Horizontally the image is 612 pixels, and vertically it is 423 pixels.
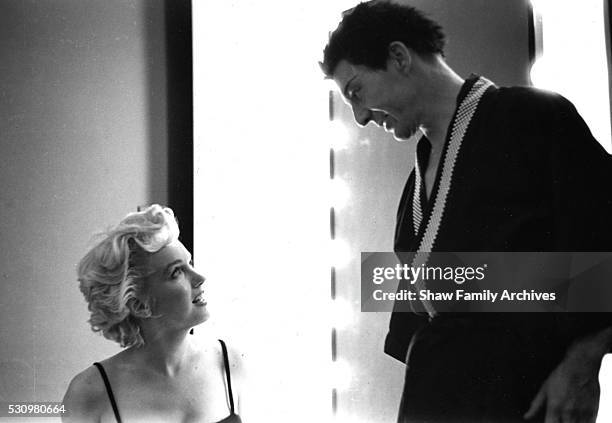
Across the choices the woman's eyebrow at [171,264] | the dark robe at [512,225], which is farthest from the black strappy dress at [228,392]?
the dark robe at [512,225]

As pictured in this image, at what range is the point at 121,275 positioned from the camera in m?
1.01

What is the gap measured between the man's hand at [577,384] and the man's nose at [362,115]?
409 millimetres

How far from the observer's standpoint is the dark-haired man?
1.02 meters

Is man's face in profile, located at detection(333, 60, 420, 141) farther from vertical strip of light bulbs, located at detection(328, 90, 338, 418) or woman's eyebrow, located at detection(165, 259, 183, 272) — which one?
woman's eyebrow, located at detection(165, 259, 183, 272)

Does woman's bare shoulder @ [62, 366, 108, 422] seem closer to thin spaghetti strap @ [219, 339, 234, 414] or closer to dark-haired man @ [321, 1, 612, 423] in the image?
thin spaghetti strap @ [219, 339, 234, 414]

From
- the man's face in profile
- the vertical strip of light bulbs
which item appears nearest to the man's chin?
the man's face in profile

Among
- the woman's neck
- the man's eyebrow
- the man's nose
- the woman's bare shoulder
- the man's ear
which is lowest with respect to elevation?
the woman's bare shoulder

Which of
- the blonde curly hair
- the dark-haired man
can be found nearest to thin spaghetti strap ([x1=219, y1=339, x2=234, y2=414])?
the blonde curly hair

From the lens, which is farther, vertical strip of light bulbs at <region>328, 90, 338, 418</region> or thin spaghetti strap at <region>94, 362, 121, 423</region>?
vertical strip of light bulbs at <region>328, 90, 338, 418</region>

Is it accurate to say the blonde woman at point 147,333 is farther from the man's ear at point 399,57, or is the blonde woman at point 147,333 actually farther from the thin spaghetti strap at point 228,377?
the man's ear at point 399,57

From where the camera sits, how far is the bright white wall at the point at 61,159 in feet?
3.65

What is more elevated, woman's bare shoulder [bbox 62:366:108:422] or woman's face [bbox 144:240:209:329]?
woman's face [bbox 144:240:209:329]

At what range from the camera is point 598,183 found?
1.01m

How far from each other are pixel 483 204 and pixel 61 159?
1.95 feet
